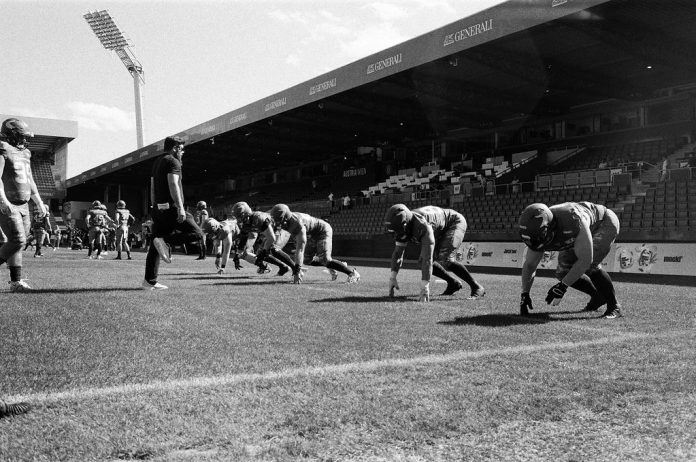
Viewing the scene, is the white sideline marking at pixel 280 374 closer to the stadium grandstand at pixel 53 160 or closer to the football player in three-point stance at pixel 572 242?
the football player in three-point stance at pixel 572 242

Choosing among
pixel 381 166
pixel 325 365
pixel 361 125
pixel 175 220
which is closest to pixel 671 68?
pixel 361 125

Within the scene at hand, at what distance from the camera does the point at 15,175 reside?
7883 millimetres

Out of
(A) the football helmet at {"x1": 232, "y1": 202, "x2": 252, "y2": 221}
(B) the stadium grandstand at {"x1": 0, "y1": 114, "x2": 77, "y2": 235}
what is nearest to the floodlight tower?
(B) the stadium grandstand at {"x1": 0, "y1": 114, "x2": 77, "y2": 235}

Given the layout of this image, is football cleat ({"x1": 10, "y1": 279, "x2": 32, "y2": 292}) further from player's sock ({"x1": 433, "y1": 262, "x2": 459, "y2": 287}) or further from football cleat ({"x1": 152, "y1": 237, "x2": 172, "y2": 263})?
player's sock ({"x1": 433, "y1": 262, "x2": 459, "y2": 287})

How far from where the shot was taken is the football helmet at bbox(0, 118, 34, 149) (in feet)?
25.5

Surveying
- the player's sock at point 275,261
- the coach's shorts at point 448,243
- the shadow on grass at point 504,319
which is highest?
the coach's shorts at point 448,243

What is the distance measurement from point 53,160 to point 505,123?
59.1 m

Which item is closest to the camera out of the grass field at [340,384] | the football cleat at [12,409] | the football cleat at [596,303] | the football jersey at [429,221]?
the grass field at [340,384]

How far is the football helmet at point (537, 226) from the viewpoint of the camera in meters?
6.03

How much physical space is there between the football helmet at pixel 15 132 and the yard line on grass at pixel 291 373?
5.71 meters

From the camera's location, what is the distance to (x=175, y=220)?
27.8ft

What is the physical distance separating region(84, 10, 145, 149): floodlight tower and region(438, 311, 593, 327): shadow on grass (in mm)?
74082

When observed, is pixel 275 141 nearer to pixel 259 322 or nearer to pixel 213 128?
pixel 213 128

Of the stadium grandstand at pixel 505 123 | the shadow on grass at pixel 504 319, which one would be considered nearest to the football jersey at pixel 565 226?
the shadow on grass at pixel 504 319
